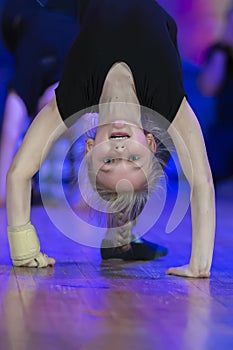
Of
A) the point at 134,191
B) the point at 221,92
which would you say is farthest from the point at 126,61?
the point at 221,92

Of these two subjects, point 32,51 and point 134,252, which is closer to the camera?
point 134,252

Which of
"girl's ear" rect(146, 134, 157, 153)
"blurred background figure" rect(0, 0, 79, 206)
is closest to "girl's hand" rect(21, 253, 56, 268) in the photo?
"girl's ear" rect(146, 134, 157, 153)

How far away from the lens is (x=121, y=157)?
2078mm

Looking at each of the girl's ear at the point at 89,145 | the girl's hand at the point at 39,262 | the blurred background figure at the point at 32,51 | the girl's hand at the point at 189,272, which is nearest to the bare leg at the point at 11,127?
the blurred background figure at the point at 32,51

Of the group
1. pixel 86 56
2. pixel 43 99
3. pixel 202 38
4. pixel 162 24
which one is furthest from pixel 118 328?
pixel 202 38

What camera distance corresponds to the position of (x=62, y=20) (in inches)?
185

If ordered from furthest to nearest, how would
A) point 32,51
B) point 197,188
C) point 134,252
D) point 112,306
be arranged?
1. point 32,51
2. point 134,252
3. point 197,188
4. point 112,306

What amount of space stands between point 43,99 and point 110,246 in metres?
2.46

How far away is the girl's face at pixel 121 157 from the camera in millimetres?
2082

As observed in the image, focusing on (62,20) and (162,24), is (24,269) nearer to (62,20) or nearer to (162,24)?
(162,24)

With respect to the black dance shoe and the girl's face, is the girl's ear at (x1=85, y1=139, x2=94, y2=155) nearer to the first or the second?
the girl's face

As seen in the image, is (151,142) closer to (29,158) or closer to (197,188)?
(197,188)

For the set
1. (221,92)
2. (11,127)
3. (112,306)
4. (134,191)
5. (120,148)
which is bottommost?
(112,306)

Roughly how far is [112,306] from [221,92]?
13.4 ft
